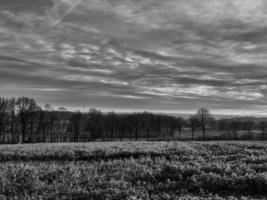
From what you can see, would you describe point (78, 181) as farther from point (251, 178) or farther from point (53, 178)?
A: point (251, 178)

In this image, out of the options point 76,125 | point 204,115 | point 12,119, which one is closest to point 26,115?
point 12,119

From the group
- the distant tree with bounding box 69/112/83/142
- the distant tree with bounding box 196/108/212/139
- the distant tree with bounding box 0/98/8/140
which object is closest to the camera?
the distant tree with bounding box 0/98/8/140

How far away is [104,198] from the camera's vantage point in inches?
287

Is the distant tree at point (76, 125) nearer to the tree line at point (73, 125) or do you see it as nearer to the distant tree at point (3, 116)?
the tree line at point (73, 125)

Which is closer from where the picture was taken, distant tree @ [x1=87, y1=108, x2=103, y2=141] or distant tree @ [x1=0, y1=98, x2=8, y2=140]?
distant tree @ [x1=0, y1=98, x2=8, y2=140]

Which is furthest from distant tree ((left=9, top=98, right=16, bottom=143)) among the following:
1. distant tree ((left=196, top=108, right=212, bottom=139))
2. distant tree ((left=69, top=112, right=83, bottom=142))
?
distant tree ((left=196, top=108, right=212, bottom=139))

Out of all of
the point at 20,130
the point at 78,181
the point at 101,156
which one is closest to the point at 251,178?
the point at 78,181

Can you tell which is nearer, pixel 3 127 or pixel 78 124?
pixel 3 127

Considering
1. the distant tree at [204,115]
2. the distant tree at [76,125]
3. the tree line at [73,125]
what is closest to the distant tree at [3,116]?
the tree line at [73,125]

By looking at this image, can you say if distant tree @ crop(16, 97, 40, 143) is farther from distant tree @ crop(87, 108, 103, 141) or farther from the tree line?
distant tree @ crop(87, 108, 103, 141)

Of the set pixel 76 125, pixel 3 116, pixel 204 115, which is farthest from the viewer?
pixel 204 115

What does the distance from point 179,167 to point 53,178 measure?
5.03m

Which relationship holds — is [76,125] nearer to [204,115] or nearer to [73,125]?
[73,125]

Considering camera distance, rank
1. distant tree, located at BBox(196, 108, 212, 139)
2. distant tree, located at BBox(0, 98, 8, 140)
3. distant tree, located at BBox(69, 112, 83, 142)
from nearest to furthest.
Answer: distant tree, located at BBox(0, 98, 8, 140) < distant tree, located at BBox(69, 112, 83, 142) < distant tree, located at BBox(196, 108, 212, 139)
